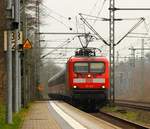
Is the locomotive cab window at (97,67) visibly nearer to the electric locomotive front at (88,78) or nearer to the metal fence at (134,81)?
the electric locomotive front at (88,78)

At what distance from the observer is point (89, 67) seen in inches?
1419

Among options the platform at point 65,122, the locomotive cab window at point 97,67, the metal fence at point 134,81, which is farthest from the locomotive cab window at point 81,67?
the metal fence at point 134,81

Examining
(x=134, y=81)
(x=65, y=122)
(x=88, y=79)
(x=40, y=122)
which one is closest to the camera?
(x=65, y=122)

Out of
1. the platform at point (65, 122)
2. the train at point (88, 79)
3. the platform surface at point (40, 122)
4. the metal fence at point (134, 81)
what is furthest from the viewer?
the metal fence at point (134, 81)

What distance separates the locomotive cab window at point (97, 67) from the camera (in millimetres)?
35875

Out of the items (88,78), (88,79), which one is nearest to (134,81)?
(88,78)

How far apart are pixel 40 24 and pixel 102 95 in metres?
22.7

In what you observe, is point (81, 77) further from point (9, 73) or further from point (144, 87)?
point (144, 87)

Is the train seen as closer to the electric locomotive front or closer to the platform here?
the electric locomotive front

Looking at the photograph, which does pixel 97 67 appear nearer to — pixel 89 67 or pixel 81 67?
pixel 89 67

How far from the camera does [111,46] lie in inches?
1555

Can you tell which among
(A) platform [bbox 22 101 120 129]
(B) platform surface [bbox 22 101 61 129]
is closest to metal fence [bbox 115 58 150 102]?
(B) platform surface [bbox 22 101 61 129]

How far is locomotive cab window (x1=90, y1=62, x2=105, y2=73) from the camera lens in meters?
35.9

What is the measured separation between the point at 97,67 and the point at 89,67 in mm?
494
